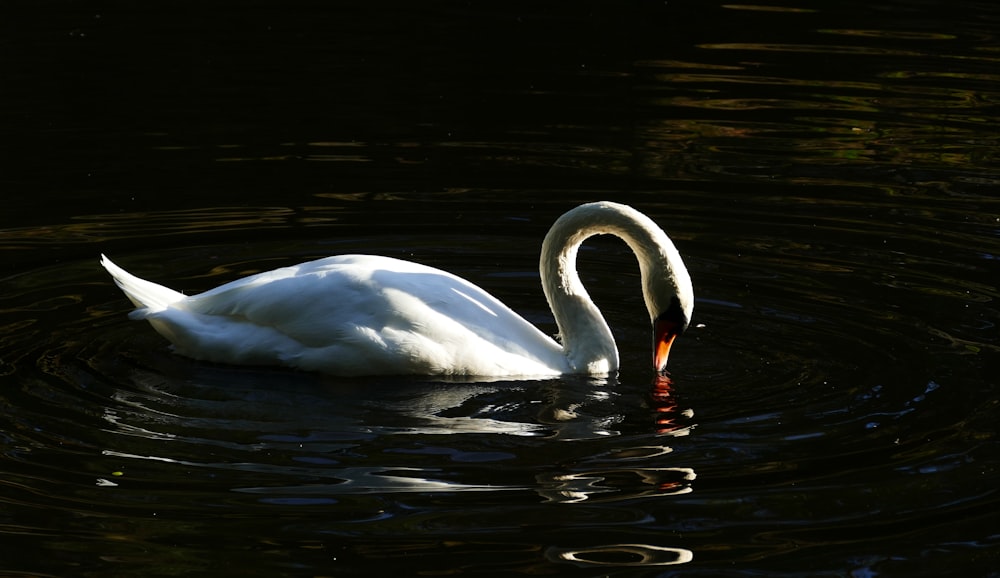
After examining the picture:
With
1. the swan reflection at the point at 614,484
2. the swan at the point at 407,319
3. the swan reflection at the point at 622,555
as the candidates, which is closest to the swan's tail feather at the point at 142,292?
the swan at the point at 407,319

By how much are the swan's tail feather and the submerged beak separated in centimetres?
250

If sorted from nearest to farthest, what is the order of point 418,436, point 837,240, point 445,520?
point 445,520
point 418,436
point 837,240

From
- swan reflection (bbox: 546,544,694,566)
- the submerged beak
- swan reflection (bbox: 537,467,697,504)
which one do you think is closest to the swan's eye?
the submerged beak

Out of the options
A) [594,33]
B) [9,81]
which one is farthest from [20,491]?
[594,33]

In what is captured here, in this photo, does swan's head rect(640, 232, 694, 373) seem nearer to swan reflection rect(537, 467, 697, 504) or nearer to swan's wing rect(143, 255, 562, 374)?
swan's wing rect(143, 255, 562, 374)

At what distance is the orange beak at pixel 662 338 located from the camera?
805cm

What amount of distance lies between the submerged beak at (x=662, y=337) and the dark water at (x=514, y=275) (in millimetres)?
107

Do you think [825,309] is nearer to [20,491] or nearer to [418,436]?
[418,436]

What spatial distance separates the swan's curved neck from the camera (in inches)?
315

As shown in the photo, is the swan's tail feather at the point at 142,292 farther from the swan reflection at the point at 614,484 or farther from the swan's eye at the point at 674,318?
the swan reflection at the point at 614,484

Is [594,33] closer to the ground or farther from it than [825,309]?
farther from it

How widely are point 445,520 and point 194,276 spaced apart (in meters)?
4.20

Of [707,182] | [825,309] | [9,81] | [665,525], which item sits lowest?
[665,525]

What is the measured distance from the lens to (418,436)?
278 inches
